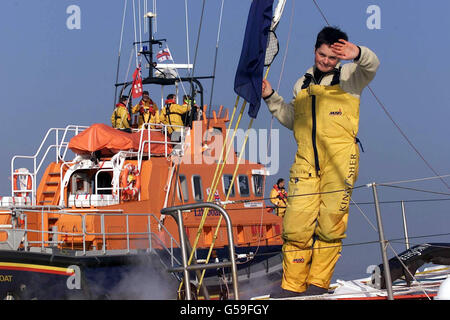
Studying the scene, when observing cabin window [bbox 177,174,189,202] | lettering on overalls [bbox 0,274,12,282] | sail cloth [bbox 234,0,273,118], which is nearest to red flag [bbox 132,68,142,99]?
cabin window [bbox 177,174,189,202]

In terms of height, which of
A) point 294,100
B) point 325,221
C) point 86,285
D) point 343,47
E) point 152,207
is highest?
point 343,47

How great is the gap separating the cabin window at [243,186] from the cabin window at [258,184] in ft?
0.59

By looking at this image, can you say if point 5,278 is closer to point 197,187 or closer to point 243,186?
point 197,187

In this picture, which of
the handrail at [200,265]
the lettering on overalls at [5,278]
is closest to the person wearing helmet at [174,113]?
the lettering on overalls at [5,278]

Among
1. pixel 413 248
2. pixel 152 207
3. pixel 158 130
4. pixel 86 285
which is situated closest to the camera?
pixel 413 248

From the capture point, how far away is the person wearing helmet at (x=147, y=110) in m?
13.4

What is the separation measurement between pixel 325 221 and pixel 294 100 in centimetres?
101

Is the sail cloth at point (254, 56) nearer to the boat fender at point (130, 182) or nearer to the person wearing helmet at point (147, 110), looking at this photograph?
the boat fender at point (130, 182)

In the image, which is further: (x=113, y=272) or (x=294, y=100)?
(x=113, y=272)

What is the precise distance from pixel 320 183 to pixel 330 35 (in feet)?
3.68

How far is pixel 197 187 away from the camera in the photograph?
39.3ft

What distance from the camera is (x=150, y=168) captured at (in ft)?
37.0

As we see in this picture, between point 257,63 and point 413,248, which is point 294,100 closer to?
point 257,63
